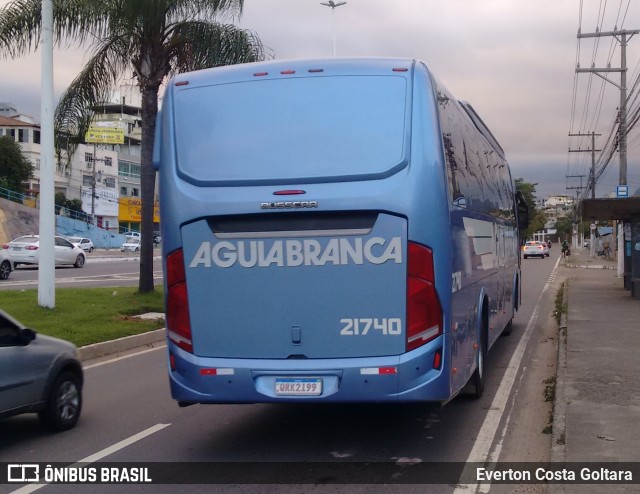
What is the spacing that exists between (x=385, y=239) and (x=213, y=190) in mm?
1558

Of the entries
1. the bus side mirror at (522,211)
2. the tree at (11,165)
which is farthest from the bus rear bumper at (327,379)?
the tree at (11,165)

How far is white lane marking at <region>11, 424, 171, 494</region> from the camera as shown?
A: 20.8 feet

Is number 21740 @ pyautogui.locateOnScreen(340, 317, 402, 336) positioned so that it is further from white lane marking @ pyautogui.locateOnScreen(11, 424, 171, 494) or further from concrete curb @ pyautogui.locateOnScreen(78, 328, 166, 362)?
concrete curb @ pyautogui.locateOnScreen(78, 328, 166, 362)

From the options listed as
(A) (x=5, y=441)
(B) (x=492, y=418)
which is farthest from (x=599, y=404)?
(A) (x=5, y=441)

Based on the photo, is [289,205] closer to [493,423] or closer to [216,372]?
[216,372]

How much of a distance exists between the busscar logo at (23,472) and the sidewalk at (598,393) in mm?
4210

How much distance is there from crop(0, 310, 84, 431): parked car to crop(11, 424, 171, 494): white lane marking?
84 centimetres

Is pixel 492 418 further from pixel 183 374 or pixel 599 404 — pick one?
pixel 183 374

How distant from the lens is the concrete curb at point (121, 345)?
1314 cm

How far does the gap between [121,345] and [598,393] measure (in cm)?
837

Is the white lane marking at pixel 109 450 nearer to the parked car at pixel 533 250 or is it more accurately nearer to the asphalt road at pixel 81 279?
the asphalt road at pixel 81 279

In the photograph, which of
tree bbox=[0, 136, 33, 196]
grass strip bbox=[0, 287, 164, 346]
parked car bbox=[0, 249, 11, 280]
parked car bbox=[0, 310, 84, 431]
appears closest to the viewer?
parked car bbox=[0, 310, 84, 431]

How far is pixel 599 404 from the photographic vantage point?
8.65 meters

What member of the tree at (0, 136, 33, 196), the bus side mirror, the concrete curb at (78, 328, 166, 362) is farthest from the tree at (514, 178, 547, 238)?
the tree at (0, 136, 33, 196)
